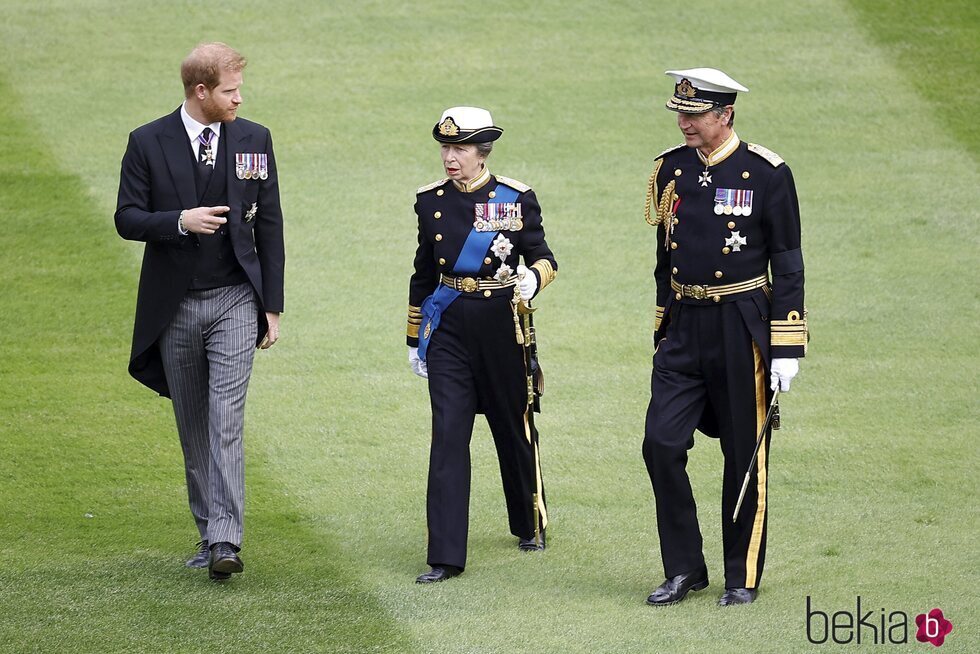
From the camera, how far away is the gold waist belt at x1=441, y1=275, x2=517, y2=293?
6.42 metres

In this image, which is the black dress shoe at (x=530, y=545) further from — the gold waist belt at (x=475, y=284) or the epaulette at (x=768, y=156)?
the epaulette at (x=768, y=156)

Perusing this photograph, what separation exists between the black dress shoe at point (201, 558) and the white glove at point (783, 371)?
2.33 meters

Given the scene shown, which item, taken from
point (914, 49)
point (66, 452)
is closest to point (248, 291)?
point (66, 452)

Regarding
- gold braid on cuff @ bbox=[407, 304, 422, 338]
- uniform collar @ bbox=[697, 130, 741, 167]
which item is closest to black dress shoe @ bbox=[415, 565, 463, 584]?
gold braid on cuff @ bbox=[407, 304, 422, 338]

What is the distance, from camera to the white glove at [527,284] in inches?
252

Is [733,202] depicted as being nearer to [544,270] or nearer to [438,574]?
[544,270]

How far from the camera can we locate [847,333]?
31.7 ft

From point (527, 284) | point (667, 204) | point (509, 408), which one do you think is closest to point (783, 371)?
point (667, 204)

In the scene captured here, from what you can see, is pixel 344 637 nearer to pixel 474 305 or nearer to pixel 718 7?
pixel 474 305

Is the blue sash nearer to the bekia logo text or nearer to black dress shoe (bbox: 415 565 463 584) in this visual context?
black dress shoe (bbox: 415 565 463 584)

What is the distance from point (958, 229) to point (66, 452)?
6.58 metres

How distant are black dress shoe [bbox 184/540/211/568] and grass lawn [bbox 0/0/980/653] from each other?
15cm

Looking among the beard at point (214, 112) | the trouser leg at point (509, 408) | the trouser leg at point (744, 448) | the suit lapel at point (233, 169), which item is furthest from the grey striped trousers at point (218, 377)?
the trouser leg at point (744, 448)

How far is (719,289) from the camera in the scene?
5.97 meters
